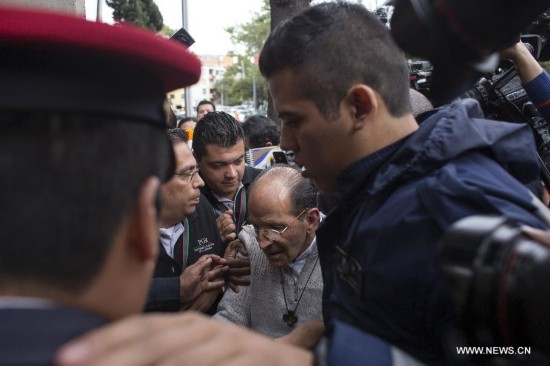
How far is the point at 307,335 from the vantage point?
1.77 meters

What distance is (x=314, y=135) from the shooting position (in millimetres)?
1644

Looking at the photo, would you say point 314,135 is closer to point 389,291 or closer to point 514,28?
point 389,291

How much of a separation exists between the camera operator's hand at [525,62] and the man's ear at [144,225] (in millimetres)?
2268

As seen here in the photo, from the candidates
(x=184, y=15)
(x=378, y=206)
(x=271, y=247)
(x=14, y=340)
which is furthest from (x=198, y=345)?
(x=184, y=15)

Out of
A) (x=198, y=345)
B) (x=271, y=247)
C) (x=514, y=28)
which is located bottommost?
(x=271, y=247)

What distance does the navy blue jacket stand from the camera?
1.26 metres

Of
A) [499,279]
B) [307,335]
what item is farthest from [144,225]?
[307,335]

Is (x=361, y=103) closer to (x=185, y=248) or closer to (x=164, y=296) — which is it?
(x=164, y=296)

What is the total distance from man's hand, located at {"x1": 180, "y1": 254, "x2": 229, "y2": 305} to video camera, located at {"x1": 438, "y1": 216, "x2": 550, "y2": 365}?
1713 millimetres

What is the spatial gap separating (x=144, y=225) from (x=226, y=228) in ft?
6.85

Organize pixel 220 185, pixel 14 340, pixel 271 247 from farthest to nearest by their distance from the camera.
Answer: pixel 220 185
pixel 271 247
pixel 14 340

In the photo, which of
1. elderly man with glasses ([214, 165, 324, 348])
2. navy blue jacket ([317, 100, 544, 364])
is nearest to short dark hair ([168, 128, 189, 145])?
elderly man with glasses ([214, 165, 324, 348])

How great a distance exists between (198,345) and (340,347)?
0.34 meters

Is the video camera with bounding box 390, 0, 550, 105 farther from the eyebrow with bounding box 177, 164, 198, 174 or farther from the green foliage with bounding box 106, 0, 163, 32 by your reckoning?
the green foliage with bounding box 106, 0, 163, 32
